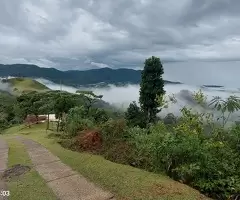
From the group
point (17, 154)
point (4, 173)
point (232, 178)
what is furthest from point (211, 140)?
point (17, 154)

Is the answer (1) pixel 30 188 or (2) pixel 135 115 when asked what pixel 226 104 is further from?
(2) pixel 135 115

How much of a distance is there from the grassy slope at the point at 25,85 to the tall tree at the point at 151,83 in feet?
380

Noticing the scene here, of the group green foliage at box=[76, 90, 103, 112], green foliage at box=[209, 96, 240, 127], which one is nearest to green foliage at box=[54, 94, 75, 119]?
green foliage at box=[76, 90, 103, 112]

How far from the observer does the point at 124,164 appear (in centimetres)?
1191

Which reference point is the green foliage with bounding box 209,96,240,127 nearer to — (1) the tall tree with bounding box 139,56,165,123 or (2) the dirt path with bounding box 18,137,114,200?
(2) the dirt path with bounding box 18,137,114,200

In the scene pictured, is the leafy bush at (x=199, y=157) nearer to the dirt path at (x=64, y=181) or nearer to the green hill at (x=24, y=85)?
the dirt path at (x=64, y=181)

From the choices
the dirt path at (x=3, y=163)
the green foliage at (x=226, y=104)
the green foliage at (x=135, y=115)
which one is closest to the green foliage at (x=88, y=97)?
the dirt path at (x=3, y=163)

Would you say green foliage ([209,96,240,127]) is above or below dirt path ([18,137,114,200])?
above

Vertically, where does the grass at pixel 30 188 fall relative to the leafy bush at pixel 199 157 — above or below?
below

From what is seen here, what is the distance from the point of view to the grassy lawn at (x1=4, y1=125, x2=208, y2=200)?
8789 mm

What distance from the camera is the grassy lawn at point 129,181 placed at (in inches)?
346

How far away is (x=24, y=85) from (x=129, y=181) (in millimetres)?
162951

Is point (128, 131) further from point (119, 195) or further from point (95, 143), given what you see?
point (119, 195)

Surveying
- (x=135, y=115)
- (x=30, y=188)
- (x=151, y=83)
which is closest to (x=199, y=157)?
(x=30, y=188)
